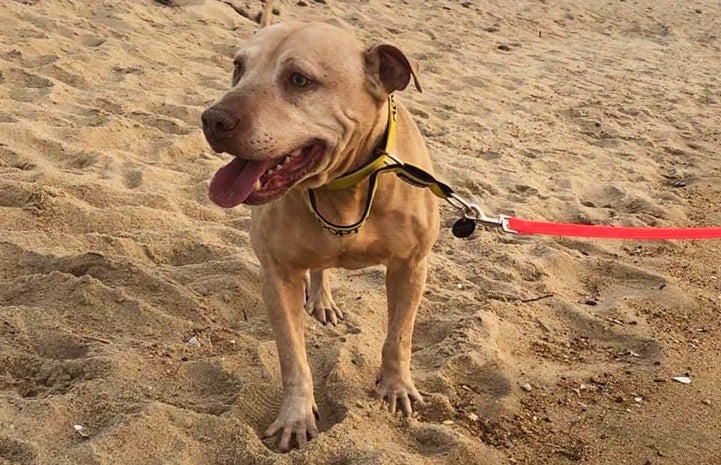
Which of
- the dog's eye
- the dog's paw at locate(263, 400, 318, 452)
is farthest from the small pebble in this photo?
the dog's eye

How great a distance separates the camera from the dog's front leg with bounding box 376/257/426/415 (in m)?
3.36

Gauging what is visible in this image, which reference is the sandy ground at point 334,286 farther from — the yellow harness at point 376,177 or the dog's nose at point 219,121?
the dog's nose at point 219,121

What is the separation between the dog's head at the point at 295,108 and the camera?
8.73 ft

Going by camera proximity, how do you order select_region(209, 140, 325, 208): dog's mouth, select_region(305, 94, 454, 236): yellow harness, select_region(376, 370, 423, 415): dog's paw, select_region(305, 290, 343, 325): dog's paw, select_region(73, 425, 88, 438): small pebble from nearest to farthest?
select_region(209, 140, 325, 208): dog's mouth
select_region(73, 425, 88, 438): small pebble
select_region(305, 94, 454, 236): yellow harness
select_region(376, 370, 423, 415): dog's paw
select_region(305, 290, 343, 325): dog's paw

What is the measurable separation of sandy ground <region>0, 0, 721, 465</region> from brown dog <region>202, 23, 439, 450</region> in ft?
0.82

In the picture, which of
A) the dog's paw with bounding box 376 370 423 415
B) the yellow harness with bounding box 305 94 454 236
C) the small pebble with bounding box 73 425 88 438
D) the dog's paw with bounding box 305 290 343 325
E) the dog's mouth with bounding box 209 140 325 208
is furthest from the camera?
the dog's paw with bounding box 305 290 343 325

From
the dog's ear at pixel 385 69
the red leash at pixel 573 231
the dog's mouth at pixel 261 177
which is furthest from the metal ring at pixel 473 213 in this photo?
the dog's mouth at pixel 261 177

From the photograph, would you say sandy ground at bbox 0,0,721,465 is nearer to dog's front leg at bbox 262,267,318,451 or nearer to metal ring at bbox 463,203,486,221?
dog's front leg at bbox 262,267,318,451

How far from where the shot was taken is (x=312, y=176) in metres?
2.90

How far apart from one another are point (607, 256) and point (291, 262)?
8.59 ft

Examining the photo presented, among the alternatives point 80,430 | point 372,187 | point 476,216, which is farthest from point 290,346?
point 476,216

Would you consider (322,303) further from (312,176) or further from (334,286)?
(312,176)

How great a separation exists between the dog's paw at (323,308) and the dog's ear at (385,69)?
1.45 meters

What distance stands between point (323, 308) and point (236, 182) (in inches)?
58.8
